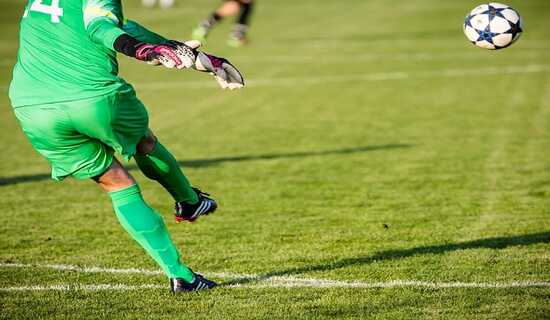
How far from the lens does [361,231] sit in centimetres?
746

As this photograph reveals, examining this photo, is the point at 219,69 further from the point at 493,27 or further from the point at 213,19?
the point at 213,19

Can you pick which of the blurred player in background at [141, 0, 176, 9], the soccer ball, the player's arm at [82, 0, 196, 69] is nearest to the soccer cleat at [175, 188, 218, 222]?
the player's arm at [82, 0, 196, 69]

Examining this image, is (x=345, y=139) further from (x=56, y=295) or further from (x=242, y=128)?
(x=56, y=295)

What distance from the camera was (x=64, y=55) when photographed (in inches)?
206

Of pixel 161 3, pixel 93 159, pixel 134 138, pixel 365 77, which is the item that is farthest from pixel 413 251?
pixel 161 3

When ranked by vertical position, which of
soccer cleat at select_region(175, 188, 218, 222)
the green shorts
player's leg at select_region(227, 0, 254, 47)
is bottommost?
player's leg at select_region(227, 0, 254, 47)

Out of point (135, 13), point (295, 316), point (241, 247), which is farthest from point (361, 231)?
point (135, 13)

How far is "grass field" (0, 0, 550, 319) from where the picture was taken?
5.61 meters

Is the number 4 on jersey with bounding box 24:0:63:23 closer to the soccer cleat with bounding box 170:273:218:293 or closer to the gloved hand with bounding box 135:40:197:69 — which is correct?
the gloved hand with bounding box 135:40:197:69

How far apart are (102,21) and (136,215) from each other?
1.24 meters

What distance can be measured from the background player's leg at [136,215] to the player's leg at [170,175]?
404 mm

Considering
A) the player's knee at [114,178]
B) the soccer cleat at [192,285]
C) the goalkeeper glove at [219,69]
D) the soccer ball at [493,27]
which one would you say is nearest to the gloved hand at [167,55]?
the goalkeeper glove at [219,69]

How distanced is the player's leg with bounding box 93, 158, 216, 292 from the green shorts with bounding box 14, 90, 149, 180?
12 cm

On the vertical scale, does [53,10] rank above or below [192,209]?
above
